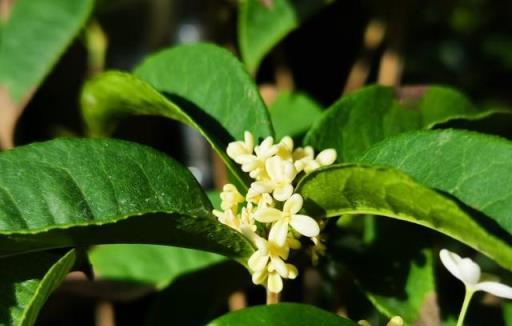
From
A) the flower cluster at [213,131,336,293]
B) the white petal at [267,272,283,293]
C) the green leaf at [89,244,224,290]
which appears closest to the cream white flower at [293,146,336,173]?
the flower cluster at [213,131,336,293]

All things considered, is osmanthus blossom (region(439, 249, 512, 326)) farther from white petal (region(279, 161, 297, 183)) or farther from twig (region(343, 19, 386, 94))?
twig (region(343, 19, 386, 94))

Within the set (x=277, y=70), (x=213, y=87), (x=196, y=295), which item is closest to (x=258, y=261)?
(x=213, y=87)

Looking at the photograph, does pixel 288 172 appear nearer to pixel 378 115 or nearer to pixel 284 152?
pixel 284 152

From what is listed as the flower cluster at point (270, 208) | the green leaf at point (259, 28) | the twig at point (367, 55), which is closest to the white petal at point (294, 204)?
the flower cluster at point (270, 208)

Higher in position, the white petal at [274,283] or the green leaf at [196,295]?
the white petal at [274,283]

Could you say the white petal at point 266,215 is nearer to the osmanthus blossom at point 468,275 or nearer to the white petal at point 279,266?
the white petal at point 279,266

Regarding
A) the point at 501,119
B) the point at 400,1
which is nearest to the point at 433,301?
the point at 501,119
